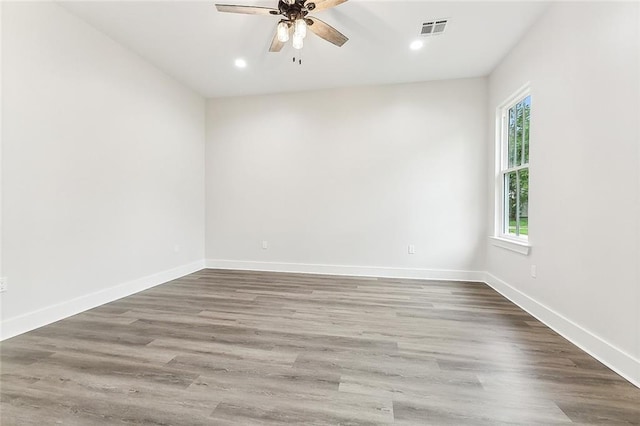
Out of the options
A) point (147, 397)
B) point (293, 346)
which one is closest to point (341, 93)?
point (293, 346)

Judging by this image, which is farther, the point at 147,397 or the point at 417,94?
the point at 417,94

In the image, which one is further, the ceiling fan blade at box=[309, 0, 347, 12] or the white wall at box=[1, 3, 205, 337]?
the white wall at box=[1, 3, 205, 337]

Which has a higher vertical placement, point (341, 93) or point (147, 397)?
point (341, 93)

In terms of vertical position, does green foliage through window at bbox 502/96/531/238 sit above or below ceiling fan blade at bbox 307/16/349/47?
below

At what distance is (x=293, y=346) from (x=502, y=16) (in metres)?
3.51

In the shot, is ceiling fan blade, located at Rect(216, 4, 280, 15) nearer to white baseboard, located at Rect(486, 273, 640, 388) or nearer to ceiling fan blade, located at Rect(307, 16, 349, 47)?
ceiling fan blade, located at Rect(307, 16, 349, 47)

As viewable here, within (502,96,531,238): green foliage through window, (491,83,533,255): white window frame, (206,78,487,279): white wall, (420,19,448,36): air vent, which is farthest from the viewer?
(206,78,487,279): white wall

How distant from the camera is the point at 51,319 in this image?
257cm

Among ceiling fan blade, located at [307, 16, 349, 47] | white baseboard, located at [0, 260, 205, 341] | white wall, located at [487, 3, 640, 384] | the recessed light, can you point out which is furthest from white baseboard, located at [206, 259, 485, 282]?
ceiling fan blade, located at [307, 16, 349, 47]

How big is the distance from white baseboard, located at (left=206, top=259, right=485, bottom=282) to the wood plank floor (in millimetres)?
1152

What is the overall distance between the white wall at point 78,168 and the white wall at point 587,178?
4.41m

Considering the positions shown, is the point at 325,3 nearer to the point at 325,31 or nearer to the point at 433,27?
the point at 325,31

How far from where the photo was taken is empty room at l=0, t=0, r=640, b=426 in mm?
1660

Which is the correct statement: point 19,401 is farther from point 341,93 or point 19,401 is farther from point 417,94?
point 417,94
